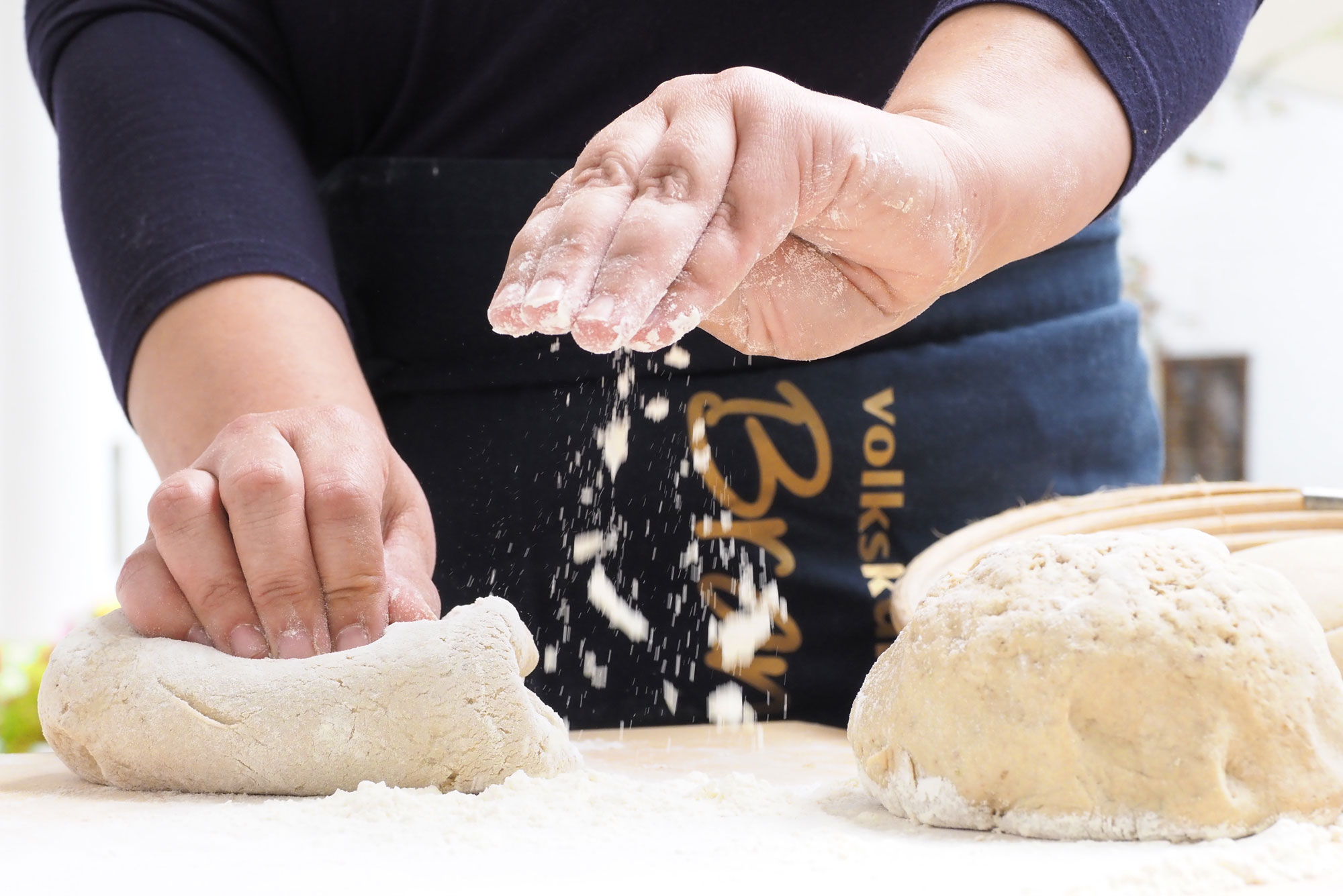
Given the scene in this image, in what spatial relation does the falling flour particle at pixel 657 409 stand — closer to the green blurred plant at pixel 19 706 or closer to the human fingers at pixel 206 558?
the human fingers at pixel 206 558

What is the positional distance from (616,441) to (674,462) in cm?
6

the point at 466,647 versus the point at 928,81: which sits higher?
the point at 928,81

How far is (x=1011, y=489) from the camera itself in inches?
50.8

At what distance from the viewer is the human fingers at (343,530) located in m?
0.91

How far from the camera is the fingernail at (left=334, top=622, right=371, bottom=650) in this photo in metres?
0.91

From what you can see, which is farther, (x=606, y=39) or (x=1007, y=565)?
(x=606, y=39)

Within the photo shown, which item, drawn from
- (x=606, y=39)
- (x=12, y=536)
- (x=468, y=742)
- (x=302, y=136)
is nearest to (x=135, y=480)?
(x=12, y=536)

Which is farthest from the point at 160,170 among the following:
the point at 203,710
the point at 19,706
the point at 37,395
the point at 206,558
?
the point at 37,395

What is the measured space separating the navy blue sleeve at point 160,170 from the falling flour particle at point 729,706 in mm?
511

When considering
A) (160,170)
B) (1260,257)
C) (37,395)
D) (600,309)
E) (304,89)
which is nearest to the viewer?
(600,309)

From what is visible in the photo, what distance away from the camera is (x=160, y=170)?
3.73 ft

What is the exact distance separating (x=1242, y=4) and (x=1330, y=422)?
13.4 feet

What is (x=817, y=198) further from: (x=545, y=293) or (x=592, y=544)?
(x=592, y=544)

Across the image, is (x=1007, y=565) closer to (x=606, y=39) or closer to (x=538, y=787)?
(x=538, y=787)
